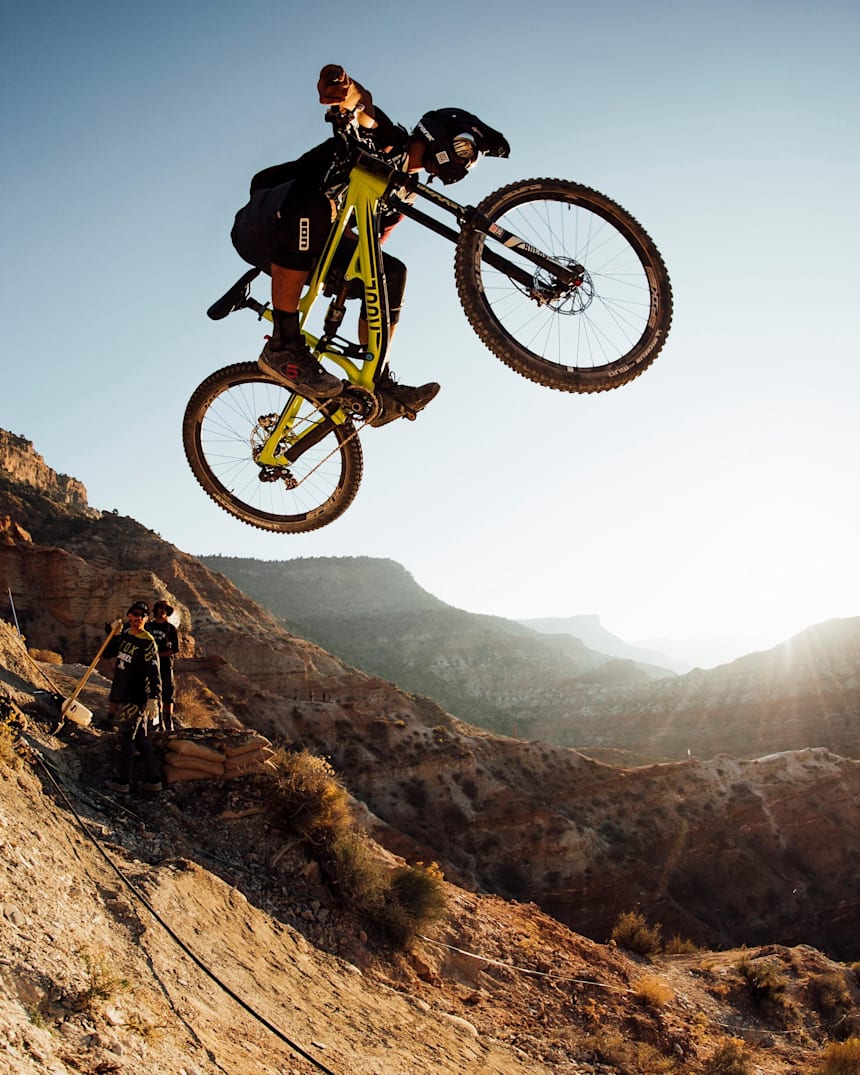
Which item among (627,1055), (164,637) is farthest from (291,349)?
A: (627,1055)

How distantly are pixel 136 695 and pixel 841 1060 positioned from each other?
13331mm

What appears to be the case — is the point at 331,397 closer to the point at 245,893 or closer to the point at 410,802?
the point at 245,893

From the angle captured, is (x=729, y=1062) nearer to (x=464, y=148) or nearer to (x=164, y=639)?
(x=164, y=639)

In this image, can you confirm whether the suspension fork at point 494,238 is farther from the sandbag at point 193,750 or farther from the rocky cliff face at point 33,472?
the rocky cliff face at point 33,472

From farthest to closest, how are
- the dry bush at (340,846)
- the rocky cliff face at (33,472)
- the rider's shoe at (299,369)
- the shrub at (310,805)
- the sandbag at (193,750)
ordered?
the rocky cliff face at (33,472) < the shrub at (310,805) < the dry bush at (340,846) < the sandbag at (193,750) < the rider's shoe at (299,369)

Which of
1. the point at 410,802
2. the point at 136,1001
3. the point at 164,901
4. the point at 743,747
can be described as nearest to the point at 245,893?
the point at 164,901

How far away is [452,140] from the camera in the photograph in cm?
587

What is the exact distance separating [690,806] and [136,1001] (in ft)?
150

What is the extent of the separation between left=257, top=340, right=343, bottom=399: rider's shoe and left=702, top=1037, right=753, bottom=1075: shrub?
11407mm

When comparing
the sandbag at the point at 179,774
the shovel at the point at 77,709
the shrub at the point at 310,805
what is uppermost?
the shovel at the point at 77,709

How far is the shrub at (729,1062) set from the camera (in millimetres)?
10898

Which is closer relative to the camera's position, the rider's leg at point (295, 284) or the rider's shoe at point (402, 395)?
the rider's leg at point (295, 284)

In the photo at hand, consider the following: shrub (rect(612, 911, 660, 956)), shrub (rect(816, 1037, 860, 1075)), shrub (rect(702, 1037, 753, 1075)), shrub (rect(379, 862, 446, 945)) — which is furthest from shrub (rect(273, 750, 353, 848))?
shrub (rect(612, 911, 660, 956))

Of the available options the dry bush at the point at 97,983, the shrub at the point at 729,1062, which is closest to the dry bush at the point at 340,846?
the shrub at the point at 729,1062
